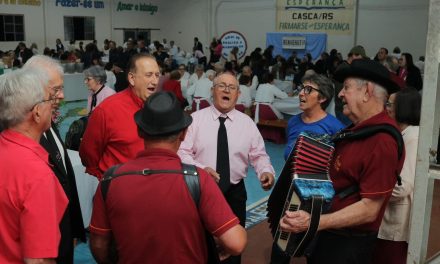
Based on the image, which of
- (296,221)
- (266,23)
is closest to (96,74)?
(296,221)

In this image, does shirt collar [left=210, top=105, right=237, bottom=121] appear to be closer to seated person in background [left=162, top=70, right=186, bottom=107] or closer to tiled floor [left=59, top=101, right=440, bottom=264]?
tiled floor [left=59, top=101, right=440, bottom=264]

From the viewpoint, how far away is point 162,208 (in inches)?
67.7

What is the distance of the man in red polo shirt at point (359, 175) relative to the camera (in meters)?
2.12

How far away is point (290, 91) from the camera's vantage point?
1015cm

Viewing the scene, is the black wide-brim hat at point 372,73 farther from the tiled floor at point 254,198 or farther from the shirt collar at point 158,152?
the tiled floor at point 254,198

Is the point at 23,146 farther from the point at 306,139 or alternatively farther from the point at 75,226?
the point at 306,139

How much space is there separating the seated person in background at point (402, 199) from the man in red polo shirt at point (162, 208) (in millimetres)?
1294

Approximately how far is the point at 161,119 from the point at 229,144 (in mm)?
1464

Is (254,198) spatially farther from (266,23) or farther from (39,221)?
(266,23)

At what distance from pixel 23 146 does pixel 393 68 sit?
23.0 ft

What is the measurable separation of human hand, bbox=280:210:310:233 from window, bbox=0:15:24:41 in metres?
18.2

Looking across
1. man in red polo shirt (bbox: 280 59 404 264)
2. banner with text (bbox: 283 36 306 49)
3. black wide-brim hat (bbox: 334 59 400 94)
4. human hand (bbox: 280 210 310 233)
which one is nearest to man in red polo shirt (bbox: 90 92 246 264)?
human hand (bbox: 280 210 310 233)

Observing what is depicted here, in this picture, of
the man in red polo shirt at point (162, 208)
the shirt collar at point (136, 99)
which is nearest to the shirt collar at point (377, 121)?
the man in red polo shirt at point (162, 208)

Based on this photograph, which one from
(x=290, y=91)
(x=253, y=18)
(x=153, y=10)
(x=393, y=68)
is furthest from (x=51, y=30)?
(x=393, y=68)
